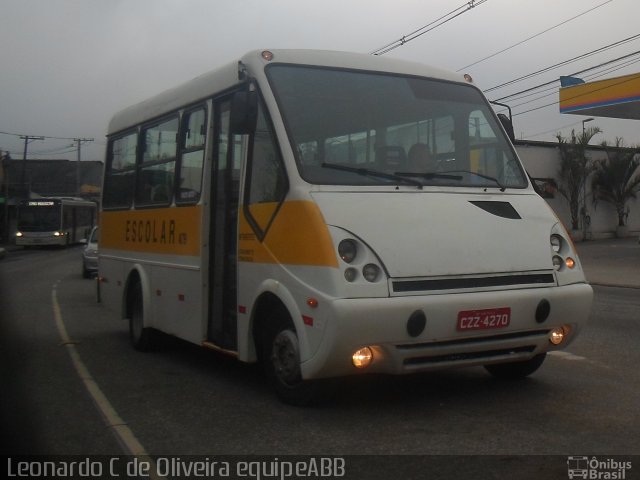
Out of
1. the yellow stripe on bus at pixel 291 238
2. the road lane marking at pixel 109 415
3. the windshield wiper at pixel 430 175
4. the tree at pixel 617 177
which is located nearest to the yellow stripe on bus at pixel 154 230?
the yellow stripe on bus at pixel 291 238

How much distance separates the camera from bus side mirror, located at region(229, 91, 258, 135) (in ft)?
20.5

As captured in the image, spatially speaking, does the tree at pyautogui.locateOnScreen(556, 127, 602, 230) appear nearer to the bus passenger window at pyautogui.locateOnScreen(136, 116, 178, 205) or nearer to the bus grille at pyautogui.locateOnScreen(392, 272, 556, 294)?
the bus passenger window at pyautogui.locateOnScreen(136, 116, 178, 205)

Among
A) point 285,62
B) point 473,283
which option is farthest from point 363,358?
point 285,62

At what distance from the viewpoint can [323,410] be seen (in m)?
6.06

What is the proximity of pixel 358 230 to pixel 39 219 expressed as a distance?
41940mm

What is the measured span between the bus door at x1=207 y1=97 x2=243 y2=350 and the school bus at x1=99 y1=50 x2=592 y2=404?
0.06 ft

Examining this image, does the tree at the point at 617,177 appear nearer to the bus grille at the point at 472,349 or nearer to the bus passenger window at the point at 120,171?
the bus passenger window at the point at 120,171

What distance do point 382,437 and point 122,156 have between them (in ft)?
20.4

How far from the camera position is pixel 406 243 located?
5707mm

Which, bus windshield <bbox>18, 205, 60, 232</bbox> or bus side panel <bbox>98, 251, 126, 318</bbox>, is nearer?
bus side panel <bbox>98, 251, 126, 318</bbox>

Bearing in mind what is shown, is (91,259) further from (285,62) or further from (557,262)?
(557,262)

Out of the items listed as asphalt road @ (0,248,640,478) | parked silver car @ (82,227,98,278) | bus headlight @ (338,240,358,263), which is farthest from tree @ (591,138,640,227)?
bus headlight @ (338,240,358,263)

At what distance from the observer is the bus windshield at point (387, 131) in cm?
622

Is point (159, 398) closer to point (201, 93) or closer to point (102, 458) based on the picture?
point (102, 458)
